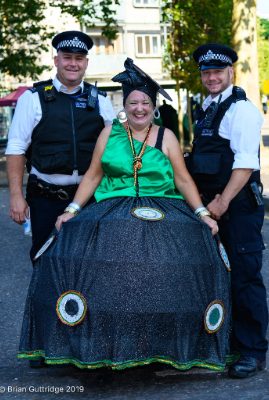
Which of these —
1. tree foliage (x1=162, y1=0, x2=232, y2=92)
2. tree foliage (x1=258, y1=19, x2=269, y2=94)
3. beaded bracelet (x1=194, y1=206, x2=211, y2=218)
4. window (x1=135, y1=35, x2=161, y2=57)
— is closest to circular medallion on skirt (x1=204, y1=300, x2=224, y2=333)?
beaded bracelet (x1=194, y1=206, x2=211, y2=218)

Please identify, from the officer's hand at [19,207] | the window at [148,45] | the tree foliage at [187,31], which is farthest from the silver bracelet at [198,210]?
the window at [148,45]

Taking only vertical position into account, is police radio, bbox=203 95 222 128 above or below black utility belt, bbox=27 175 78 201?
above

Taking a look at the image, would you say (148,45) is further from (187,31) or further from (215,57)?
(215,57)

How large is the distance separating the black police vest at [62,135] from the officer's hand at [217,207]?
0.92m

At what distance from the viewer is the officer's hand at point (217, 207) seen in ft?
19.4

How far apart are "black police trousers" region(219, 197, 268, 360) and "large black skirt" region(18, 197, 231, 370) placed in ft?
0.96

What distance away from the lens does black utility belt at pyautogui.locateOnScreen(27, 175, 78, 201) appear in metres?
6.49

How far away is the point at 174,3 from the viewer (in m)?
32.5

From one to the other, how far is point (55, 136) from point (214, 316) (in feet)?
5.16

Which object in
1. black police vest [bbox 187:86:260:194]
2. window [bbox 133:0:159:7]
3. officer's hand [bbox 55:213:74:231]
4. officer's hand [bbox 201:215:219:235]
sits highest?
window [bbox 133:0:159:7]

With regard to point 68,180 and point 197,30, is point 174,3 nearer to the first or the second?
point 197,30

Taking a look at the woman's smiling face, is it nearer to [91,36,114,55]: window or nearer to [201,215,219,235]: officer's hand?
[201,215,219,235]: officer's hand

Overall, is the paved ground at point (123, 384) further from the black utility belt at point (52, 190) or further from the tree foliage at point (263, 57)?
the tree foliage at point (263, 57)

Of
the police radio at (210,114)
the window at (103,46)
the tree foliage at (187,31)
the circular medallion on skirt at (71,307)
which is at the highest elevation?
the window at (103,46)
